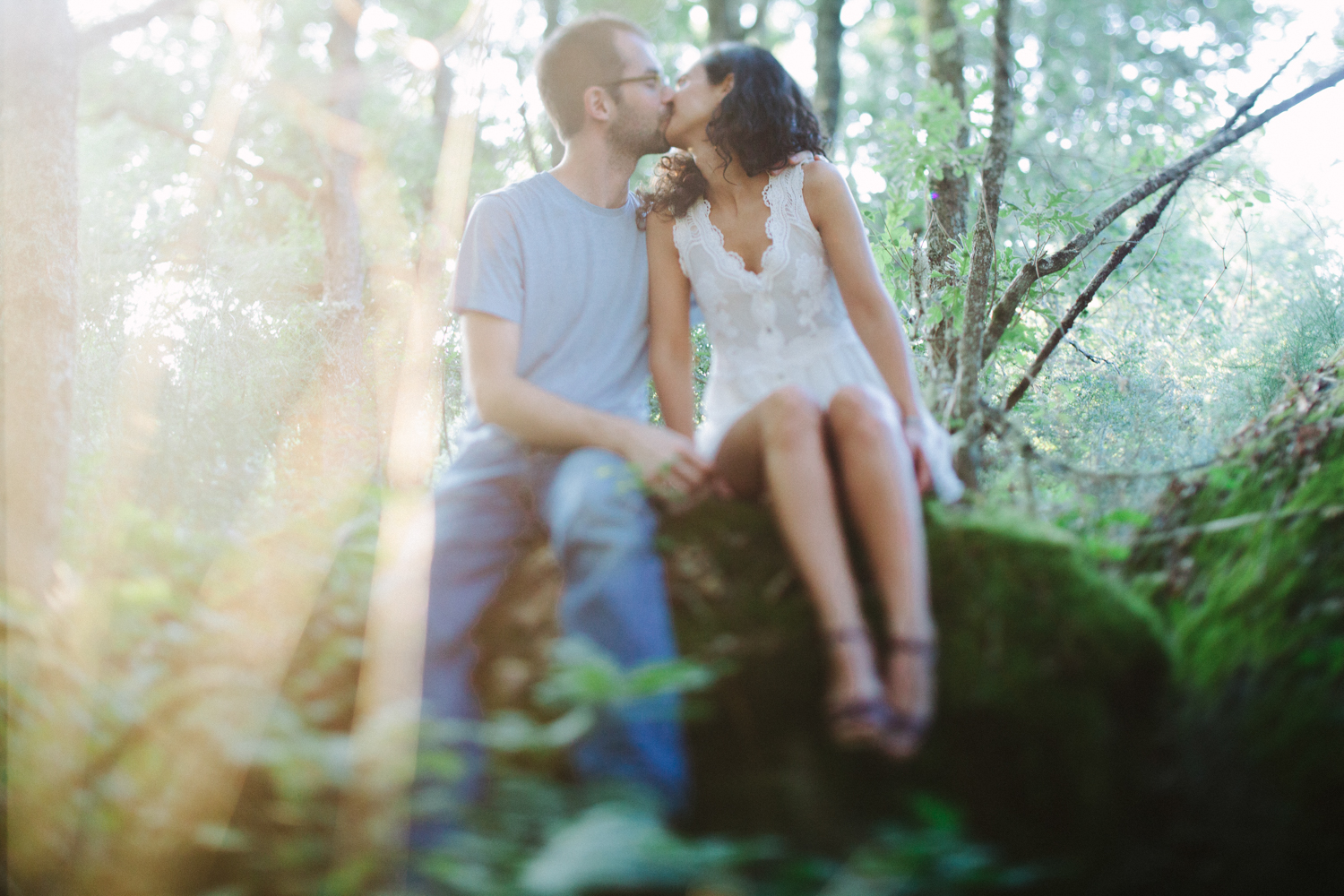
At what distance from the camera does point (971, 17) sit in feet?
16.8

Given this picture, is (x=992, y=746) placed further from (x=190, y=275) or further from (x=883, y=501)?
(x=190, y=275)

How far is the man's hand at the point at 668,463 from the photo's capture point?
222cm

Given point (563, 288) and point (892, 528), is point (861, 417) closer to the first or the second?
point (892, 528)

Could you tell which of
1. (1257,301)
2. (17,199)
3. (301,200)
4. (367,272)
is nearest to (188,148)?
(301,200)

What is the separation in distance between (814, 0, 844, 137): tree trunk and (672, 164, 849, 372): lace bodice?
21.1ft

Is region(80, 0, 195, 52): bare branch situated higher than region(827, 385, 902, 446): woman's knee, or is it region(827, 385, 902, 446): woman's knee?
region(80, 0, 195, 52): bare branch

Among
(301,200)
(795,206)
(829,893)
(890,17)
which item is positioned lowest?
(829,893)

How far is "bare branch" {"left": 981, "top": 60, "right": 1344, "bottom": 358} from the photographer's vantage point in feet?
10.9

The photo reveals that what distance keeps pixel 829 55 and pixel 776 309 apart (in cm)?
719

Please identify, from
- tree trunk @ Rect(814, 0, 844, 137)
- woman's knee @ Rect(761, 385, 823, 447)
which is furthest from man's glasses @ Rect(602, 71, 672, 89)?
tree trunk @ Rect(814, 0, 844, 137)

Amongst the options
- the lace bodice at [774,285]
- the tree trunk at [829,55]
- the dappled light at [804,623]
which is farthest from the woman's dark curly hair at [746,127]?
the tree trunk at [829,55]

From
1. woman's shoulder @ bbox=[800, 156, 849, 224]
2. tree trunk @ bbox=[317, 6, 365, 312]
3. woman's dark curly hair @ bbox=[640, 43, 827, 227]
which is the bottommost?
woman's shoulder @ bbox=[800, 156, 849, 224]

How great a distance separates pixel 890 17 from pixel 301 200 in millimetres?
9072

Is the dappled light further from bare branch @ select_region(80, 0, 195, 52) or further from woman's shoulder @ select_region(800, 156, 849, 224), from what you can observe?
woman's shoulder @ select_region(800, 156, 849, 224)
